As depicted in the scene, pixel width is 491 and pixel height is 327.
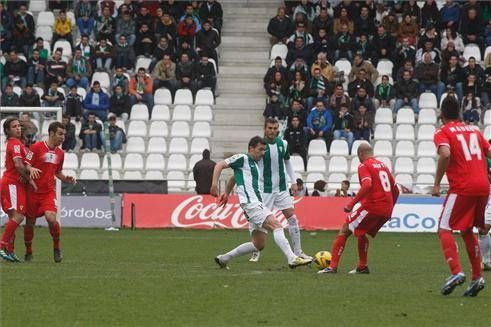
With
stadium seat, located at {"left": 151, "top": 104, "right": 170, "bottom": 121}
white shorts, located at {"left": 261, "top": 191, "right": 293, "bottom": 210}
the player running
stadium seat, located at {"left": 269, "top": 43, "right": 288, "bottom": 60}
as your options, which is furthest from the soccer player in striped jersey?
stadium seat, located at {"left": 269, "top": 43, "right": 288, "bottom": 60}

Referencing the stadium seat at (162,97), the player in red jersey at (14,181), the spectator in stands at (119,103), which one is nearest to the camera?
the player in red jersey at (14,181)

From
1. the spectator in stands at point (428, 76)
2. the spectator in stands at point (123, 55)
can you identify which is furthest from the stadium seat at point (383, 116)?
the spectator in stands at point (123, 55)

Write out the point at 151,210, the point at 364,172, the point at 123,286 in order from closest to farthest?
the point at 123,286 → the point at 364,172 → the point at 151,210

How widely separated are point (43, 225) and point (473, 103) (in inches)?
499

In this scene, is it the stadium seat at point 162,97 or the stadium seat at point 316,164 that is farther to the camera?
the stadium seat at point 162,97

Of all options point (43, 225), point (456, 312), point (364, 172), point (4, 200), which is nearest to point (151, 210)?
point (43, 225)

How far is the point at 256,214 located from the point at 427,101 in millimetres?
20345

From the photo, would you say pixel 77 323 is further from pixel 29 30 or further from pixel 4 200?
pixel 29 30

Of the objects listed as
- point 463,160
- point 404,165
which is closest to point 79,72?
point 404,165

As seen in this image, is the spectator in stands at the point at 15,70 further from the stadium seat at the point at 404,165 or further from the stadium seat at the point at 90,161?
the stadium seat at the point at 404,165

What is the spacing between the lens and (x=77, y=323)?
11.7m

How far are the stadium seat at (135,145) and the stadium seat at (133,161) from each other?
0.28 meters

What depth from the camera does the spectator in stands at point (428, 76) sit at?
37469 mm

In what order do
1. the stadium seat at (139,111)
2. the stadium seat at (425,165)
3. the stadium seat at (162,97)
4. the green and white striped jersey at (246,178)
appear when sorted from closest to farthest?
the green and white striped jersey at (246,178) < the stadium seat at (425,165) < the stadium seat at (139,111) < the stadium seat at (162,97)
